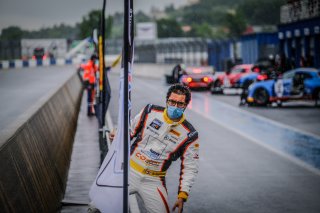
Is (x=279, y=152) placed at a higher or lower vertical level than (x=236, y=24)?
lower

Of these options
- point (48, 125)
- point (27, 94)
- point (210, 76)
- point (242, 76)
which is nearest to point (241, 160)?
point (48, 125)

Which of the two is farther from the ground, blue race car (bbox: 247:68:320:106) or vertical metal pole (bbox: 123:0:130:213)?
vertical metal pole (bbox: 123:0:130:213)

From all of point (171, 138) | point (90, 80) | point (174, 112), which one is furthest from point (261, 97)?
point (174, 112)

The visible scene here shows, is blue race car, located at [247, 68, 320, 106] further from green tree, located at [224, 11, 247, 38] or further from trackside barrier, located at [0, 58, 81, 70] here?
green tree, located at [224, 11, 247, 38]

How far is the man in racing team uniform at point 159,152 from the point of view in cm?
515

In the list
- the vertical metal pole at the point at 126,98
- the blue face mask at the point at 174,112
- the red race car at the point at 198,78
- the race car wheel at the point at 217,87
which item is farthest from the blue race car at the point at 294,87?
the vertical metal pole at the point at 126,98

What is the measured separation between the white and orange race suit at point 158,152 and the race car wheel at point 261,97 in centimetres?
1918

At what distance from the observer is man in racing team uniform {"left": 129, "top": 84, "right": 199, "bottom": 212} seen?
5152 millimetres

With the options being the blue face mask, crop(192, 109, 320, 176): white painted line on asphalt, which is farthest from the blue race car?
the blue face mask

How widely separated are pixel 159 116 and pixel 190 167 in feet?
1.53

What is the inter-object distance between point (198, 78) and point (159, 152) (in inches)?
1230

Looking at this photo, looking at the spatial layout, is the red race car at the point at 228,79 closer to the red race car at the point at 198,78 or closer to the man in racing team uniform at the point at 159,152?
the red race car at the point at 198,78

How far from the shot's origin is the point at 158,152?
519cm

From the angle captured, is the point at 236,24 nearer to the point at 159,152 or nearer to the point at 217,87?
the point at 217,87
